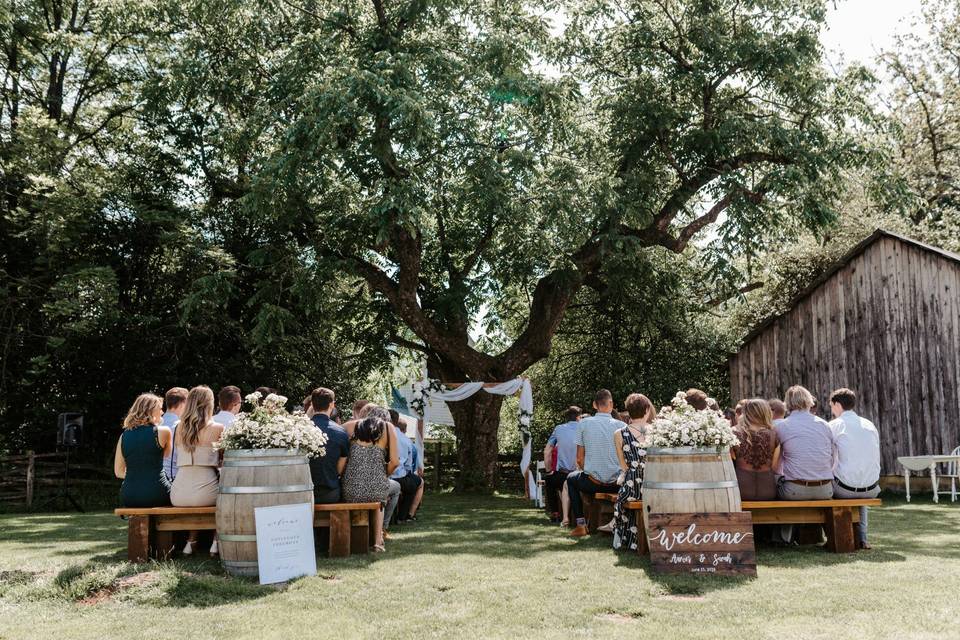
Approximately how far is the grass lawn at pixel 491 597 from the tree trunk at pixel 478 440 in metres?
10.5

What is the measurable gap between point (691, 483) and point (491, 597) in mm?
2036

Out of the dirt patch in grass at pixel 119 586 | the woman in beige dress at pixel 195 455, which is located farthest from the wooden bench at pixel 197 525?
the dirt patch in grass at pixel 119 586

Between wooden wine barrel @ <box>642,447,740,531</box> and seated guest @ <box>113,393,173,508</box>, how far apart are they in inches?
175

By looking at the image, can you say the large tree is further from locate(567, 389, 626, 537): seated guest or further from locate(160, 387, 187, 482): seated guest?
locate(160, 387, 187, 482): seated guest

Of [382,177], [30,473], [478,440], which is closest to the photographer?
[382,177]

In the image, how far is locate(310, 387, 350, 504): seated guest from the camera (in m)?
8.20

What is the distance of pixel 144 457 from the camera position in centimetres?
784

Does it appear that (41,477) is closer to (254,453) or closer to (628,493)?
(254,453)

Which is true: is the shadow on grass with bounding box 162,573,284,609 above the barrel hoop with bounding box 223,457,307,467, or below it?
below

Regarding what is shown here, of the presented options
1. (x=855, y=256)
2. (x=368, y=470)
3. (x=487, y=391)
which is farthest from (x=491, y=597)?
(x=855, y=256)

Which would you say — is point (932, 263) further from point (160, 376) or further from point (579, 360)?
point (160, 376)

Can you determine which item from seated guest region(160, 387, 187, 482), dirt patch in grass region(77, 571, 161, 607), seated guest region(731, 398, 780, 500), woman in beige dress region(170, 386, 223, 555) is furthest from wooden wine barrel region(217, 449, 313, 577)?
seated guest region(731, 398, 780, 500)

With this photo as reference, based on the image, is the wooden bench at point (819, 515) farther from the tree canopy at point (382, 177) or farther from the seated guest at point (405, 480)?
the tree canopy at point (382, 177)

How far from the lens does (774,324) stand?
59.2 ft
